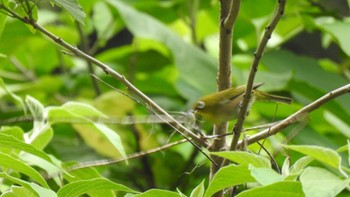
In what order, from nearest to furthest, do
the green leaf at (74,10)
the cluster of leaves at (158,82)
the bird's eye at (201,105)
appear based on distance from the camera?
the green leaf at (74,10), the bird's eye at (201,105), the cluster of leaves at (158,82)

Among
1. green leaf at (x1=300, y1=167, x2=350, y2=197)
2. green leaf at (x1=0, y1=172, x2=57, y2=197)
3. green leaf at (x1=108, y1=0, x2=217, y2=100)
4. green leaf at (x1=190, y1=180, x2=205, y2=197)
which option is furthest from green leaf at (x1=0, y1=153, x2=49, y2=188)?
green leaf at (x1=108, y1=0, x2=217, y2=100)

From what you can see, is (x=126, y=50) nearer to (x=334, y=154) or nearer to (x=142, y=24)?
(x=142, y=24)

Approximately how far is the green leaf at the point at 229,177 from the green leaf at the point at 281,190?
0.02m

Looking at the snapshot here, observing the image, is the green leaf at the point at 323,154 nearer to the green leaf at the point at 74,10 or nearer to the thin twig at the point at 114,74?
the thin twig at the point at 114,74

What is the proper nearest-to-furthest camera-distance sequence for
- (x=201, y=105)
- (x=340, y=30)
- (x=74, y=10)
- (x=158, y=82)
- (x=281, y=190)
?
(x=281, y=190), (x=74, y=10), (x=201, y=105), (x=340, y=30), (x=158, y=82)

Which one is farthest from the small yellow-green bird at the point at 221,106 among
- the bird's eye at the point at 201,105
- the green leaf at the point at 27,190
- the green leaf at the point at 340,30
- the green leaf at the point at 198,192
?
the green leaf at the point at 340,30

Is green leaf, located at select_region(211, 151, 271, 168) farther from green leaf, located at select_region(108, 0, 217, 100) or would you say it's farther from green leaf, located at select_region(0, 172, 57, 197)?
green leaf, located at select_region(108, 0, 217, 100)

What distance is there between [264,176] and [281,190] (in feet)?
0.06

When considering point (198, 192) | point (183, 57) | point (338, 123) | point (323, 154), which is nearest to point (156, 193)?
point (198, 192)

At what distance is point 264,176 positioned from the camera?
1.81 feet

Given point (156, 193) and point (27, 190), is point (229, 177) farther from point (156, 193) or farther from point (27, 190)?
point (27, 190)

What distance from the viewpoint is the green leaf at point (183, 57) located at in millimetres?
1371

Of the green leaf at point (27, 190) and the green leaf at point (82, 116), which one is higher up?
the green leaf at point (82, 116)

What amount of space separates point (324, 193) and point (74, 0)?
0.97ft
